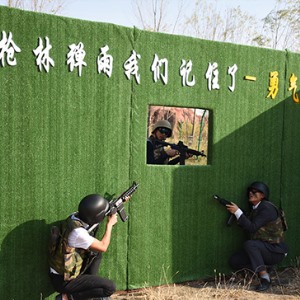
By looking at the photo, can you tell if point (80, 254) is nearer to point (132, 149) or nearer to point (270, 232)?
point (132, 149)

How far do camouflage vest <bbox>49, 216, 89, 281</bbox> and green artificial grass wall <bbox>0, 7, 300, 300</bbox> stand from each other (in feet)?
0.93

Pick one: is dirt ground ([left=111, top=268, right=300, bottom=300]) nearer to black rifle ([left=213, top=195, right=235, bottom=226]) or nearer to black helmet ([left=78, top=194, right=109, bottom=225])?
black rifle ([left=213, top=195, right=235, bottom=226])

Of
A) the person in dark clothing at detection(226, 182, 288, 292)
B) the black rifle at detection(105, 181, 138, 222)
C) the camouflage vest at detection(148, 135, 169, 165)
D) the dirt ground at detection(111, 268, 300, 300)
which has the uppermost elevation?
the camouflage vest at detection(148, 135, 169, 165)

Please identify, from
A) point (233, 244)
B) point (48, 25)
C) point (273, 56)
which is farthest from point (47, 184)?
point (273, 56)

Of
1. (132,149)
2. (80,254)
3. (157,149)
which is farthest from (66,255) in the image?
(157,149)

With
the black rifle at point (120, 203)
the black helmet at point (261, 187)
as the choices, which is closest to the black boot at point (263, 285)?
the black helmet at point (261, 187)

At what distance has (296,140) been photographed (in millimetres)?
6359

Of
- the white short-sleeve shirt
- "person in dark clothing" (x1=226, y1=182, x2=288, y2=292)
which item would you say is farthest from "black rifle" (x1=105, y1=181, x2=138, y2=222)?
"person in dark clothing" (x1=226, y1=182, x2=288, y2=292)

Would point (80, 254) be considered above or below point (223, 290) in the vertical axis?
above

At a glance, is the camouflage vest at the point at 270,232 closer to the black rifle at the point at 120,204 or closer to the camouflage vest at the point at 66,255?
the black rifle at the point at 120,204

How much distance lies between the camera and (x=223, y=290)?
207 inches

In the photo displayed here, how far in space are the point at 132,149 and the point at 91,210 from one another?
1027 millimetres

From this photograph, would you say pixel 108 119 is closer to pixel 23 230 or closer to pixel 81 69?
pixel 81 69

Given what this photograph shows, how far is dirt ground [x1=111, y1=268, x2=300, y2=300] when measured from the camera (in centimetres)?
504
